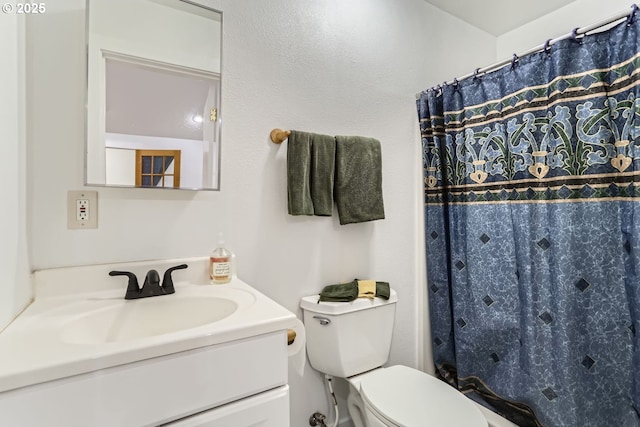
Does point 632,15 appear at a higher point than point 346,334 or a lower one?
higher

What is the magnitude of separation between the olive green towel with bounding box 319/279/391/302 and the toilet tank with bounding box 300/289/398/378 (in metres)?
0.02

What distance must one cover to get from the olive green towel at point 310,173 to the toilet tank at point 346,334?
1.36 ft

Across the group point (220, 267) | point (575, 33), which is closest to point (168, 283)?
point (220, 267)

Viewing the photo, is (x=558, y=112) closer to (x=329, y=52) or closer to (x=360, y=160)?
(x=360, y=160)

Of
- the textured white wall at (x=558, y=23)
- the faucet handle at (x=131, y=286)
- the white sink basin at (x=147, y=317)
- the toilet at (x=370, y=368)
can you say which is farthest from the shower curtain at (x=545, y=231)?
the faucet handle at (x=131, y=286)

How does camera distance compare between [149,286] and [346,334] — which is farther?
[346,334]

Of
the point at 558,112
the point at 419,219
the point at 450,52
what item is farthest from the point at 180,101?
the point at 450,52

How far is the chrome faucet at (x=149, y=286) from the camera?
3.29 ft

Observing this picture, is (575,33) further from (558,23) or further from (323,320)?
(323,320)

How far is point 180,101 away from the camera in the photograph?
1156 millimetres

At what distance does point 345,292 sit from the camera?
1.40m

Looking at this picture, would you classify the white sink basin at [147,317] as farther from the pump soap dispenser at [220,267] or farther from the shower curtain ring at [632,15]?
the shower curtain ring at [632,15]

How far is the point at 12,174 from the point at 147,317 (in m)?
0.52

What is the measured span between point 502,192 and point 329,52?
40.7 inches
